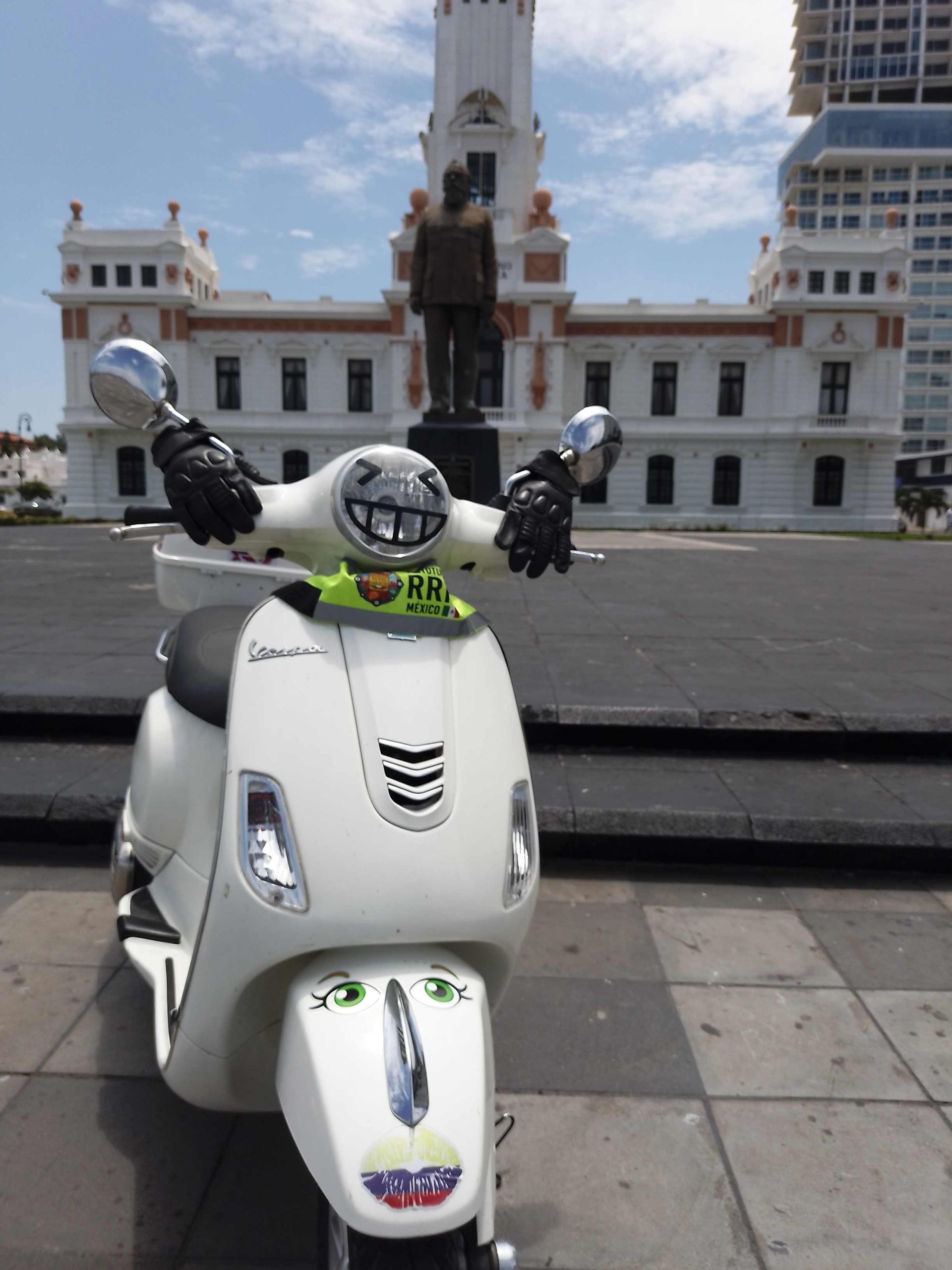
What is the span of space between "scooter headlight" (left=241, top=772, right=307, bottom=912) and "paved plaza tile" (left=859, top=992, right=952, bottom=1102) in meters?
1.47

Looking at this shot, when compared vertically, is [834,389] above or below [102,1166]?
above

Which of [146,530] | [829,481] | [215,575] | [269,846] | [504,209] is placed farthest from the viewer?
[829,481]

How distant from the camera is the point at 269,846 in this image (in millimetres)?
1379

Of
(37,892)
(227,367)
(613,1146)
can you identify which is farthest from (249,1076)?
(227,367)

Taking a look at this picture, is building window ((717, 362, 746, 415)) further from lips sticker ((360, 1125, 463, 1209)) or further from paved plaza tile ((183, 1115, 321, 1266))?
lips sticker ((360, 1125, 463, 1209))

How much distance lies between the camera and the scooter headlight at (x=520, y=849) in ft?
4.78

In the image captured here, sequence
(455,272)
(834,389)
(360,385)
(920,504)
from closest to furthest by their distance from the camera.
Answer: (455,272), (834,389), (360,385), (920,504)

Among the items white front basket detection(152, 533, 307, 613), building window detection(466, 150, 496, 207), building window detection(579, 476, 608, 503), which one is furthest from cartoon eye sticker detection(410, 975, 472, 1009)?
building window detection(466, 150, 496, 207)

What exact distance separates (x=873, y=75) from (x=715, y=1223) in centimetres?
9769

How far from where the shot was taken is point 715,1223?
1.57m

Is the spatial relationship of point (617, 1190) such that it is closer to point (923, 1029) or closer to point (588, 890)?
point (923, 1029)

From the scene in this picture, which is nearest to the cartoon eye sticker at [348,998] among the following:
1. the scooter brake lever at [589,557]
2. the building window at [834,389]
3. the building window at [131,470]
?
the scooter brake lever at [589,557]

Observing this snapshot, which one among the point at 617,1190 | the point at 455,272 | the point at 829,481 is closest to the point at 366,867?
the point at 617,1190

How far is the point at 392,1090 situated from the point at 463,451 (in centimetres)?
946
